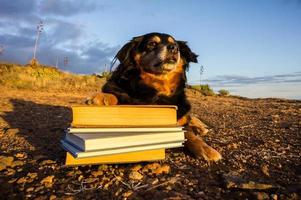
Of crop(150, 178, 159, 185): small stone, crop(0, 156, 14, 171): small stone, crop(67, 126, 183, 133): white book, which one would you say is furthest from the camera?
crop(0, 156, 14, 171): small stone

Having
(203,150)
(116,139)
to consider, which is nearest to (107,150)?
(116,139)

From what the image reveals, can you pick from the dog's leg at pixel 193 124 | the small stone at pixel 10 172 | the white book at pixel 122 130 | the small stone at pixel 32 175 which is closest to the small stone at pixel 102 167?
the white book at pixel 122 130

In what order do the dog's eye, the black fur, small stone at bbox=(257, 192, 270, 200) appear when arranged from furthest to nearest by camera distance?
the dog's eye, the black fur, small stone at bbox=(257, 192, 270, 200)

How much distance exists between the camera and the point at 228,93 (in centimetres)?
1519

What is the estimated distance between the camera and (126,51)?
3.79 m

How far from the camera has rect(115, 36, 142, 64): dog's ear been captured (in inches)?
148

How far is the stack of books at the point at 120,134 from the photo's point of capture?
1.96 m

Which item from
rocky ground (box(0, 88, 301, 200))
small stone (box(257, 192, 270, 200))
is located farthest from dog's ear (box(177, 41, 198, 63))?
small stone (box(257, 192, 270, 200))

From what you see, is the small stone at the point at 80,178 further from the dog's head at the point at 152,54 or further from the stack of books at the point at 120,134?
the dog's head at the point at 152,54

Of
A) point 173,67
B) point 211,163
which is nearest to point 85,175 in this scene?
point 211,163

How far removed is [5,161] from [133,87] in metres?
1.51

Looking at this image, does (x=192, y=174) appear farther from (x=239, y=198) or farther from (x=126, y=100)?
(x=126, y=100)

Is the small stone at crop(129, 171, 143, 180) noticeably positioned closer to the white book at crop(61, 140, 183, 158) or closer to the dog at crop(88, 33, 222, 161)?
the white book at crop(61, 140, 183, 158)

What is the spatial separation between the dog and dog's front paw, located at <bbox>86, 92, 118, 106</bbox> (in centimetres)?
2
